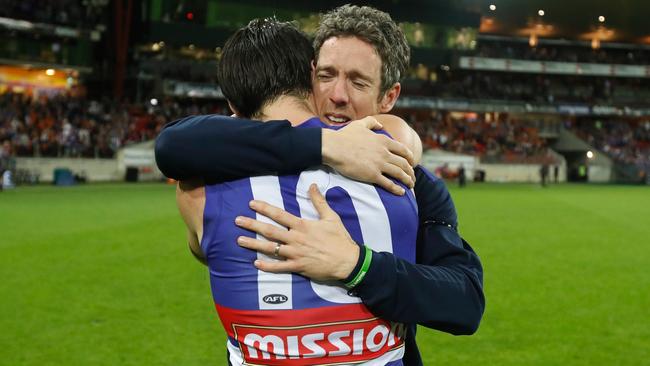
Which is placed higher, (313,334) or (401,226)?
(401,226)

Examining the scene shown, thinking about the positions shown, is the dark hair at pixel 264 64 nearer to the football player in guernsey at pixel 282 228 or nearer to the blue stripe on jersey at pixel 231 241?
the football player in guernsey at pixel 282 228

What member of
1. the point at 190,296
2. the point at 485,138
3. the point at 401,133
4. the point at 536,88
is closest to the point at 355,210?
the point at 401,133

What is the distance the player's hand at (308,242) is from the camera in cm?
185

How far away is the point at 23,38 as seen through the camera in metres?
43.2

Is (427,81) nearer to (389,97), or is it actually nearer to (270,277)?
(389,97)

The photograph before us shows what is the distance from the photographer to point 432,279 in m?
1.93

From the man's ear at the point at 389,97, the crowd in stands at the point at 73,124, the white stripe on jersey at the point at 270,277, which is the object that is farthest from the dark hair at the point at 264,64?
the crowd in stands at the point at 73,124

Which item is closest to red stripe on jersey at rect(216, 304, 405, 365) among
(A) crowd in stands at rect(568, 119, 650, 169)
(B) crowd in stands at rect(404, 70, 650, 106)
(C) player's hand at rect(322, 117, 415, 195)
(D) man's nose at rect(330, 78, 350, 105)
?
(C) player's hand at rect(322, 117, 415, 195)

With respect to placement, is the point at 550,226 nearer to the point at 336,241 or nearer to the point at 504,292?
the point at 504,292

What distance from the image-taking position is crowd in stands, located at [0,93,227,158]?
113 feet

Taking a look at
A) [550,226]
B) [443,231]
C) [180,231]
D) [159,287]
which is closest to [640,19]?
[550,226]

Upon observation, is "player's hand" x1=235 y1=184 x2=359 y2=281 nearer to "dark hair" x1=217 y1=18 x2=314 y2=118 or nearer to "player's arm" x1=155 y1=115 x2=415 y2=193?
"player's arm" x1=155 y1=115 x2=415 y2=193

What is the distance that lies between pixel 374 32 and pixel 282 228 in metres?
1.06

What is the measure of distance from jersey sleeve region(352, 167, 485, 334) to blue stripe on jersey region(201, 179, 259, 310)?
0.33 meters
